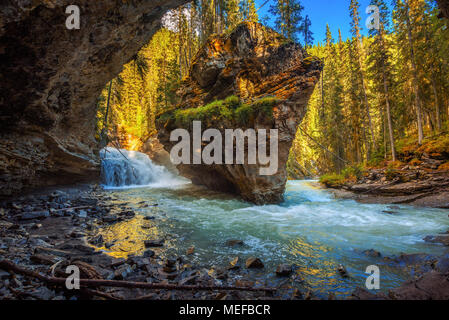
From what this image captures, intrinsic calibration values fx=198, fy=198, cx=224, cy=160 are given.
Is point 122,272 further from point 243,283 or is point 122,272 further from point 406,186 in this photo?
point 406,186

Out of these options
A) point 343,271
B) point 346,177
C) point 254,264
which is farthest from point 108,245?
point 346,177

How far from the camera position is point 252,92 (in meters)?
11.9

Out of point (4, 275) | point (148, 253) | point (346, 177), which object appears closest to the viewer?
point (4, 275)

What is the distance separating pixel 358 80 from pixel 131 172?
88.4ft

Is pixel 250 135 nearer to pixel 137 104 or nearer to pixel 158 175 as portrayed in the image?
pixel 158 175

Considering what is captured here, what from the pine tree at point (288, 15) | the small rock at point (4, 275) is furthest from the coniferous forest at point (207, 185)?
the pine tree at point (288, 15)

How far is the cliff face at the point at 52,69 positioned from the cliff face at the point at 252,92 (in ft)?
16.7

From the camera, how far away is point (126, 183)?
1911cm

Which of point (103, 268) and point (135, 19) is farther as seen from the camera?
point (135, 19)

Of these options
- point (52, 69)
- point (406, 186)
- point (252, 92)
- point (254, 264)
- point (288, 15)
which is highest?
point (288, 15)
